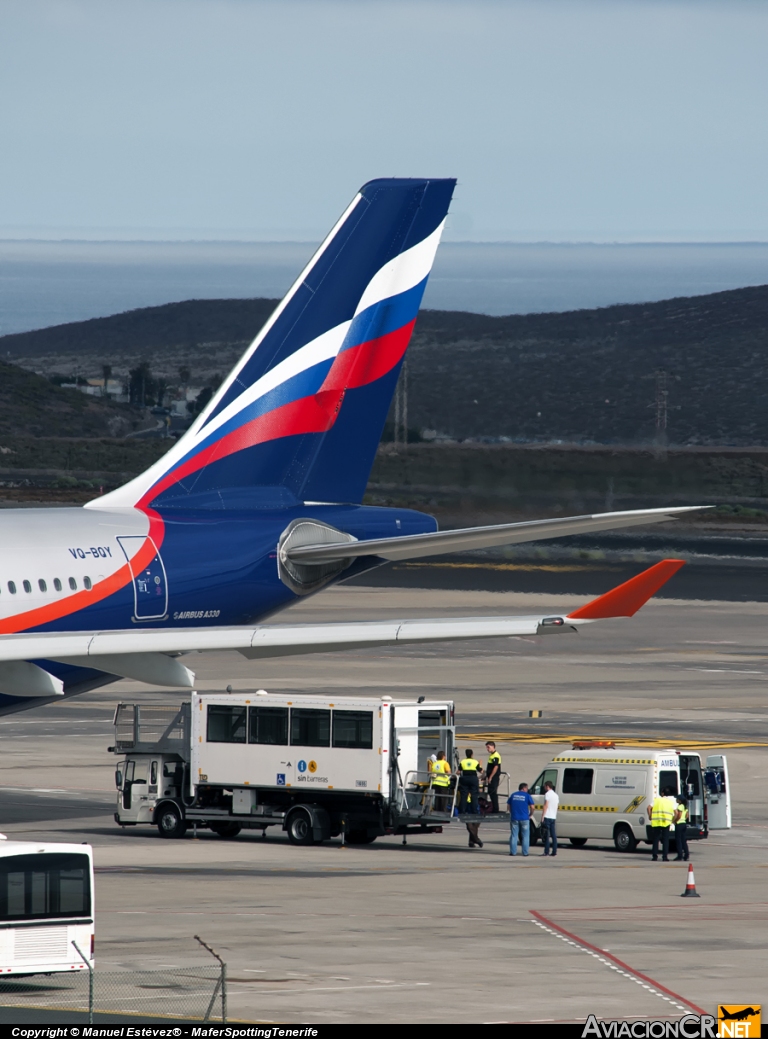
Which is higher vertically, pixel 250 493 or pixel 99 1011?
pixel 250 493

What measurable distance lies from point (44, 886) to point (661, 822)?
59.0 ft

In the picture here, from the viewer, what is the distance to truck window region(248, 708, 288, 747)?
3878cm

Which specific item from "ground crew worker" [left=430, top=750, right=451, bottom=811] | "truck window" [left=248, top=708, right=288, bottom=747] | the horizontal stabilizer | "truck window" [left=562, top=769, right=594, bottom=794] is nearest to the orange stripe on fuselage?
the horizontal stabilizer

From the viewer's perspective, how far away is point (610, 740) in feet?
171

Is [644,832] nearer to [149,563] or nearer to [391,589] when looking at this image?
[149,563]

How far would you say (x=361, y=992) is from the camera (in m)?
23.7

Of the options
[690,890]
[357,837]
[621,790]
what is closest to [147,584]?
[357,837]

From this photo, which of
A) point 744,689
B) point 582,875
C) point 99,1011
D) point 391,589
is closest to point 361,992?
point 99,1011

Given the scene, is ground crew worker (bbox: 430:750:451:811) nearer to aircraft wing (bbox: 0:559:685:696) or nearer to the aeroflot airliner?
aircraft wing (bbox: 0:559:685:696)

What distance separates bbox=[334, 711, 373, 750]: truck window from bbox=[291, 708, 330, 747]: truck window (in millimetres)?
229

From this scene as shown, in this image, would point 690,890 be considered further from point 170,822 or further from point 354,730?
point 170,822

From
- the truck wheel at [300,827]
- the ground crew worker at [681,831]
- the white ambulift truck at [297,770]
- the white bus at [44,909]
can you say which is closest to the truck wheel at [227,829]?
the white ambulift truck at [297,770]

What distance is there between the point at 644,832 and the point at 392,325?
1281 cm

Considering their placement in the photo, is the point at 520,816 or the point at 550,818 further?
the point at 550,818
